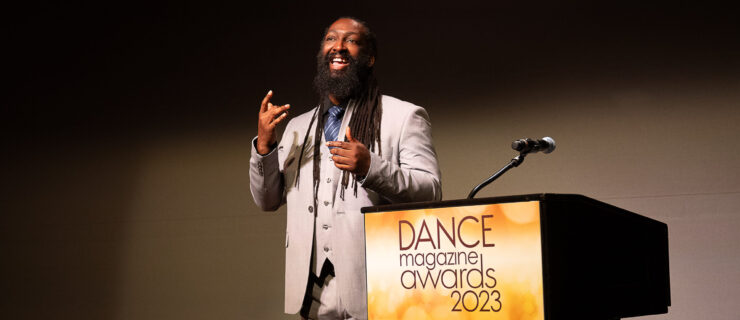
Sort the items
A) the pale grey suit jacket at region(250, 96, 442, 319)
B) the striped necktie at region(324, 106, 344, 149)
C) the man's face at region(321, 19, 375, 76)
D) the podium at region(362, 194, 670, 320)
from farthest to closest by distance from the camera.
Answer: the man's face at region(321, 19, 375, 76) → the striped necktie at region(324, 106, 344, 149) → the pale grey suit jacket at region(250, 96, 442, 319) → the podium at region(362, 194, 670, 320)

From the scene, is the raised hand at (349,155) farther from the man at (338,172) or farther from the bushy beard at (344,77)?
the bushy beard at (344,77)

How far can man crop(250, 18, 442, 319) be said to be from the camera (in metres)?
1.94

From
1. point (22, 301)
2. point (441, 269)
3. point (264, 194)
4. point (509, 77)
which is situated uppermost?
point (509, 77)

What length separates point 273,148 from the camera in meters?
2.12

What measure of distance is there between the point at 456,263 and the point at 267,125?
75 centimetres

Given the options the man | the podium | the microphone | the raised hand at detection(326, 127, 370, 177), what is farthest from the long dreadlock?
the podium

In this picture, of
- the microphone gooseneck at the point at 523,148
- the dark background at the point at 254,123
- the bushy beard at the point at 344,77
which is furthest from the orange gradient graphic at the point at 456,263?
the dark background at the point at 254,123

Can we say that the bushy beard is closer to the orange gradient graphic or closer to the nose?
the nose

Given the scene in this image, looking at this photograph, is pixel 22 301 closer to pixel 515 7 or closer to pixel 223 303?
pixel 223 303

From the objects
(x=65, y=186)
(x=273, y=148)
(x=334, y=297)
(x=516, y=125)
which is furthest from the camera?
(x=65, y=186)

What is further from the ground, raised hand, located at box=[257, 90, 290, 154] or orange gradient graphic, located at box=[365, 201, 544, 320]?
raised hand, located at box=[257, 90, 290, 154]

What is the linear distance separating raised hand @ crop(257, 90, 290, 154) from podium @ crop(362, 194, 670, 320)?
0.54 meters

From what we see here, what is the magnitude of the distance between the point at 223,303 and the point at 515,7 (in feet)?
6.88

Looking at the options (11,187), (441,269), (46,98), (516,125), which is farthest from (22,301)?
(441,269)
